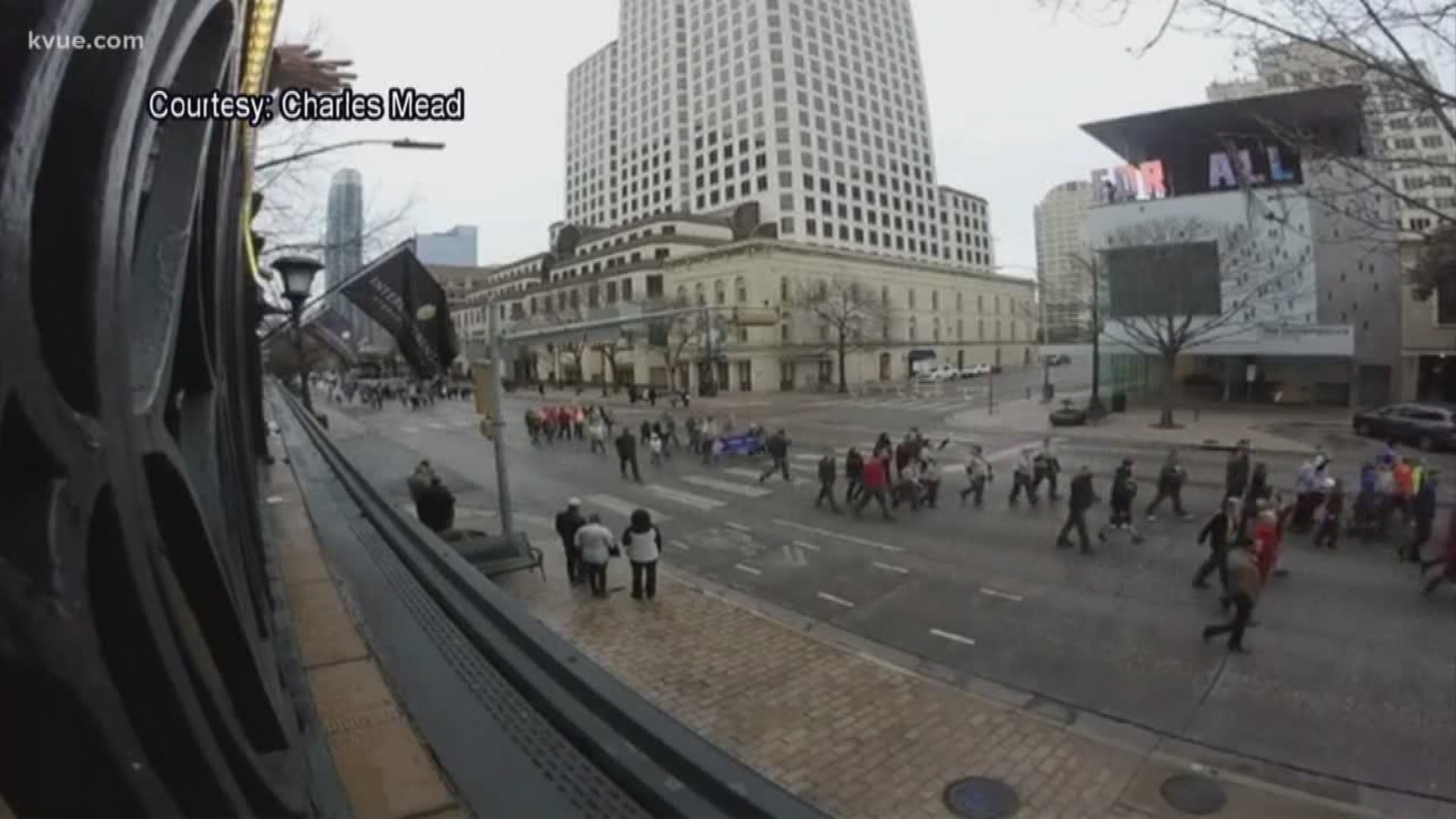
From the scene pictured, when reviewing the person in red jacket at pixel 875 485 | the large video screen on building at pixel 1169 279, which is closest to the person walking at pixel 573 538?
the person in red jacket at pixel 875 485

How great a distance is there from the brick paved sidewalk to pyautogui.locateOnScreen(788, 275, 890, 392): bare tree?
48.2m

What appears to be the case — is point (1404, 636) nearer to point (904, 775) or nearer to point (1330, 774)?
point (1330, 774)

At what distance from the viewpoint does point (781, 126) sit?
84.9 meters

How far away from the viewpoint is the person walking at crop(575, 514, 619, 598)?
1169 centimetres

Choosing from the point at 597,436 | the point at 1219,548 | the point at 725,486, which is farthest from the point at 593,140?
the point at 1219,548

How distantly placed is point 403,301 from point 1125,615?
34.0 feet

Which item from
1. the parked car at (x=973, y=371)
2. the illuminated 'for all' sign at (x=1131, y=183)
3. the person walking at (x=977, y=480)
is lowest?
the person walking at (x=977, y=480)

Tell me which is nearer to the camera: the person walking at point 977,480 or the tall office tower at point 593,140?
the person walking at point 977,480

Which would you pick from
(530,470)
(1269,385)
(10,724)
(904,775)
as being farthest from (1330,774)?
(1269,385)

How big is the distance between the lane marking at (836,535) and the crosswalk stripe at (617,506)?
2.68m

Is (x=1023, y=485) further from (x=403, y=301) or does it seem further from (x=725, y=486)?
(x=403, y=301)

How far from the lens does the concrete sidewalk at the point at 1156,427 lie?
2603cm

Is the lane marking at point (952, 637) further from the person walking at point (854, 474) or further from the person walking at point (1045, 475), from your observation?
the person walking at point (1045, 475)

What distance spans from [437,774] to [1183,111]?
44.0 m
